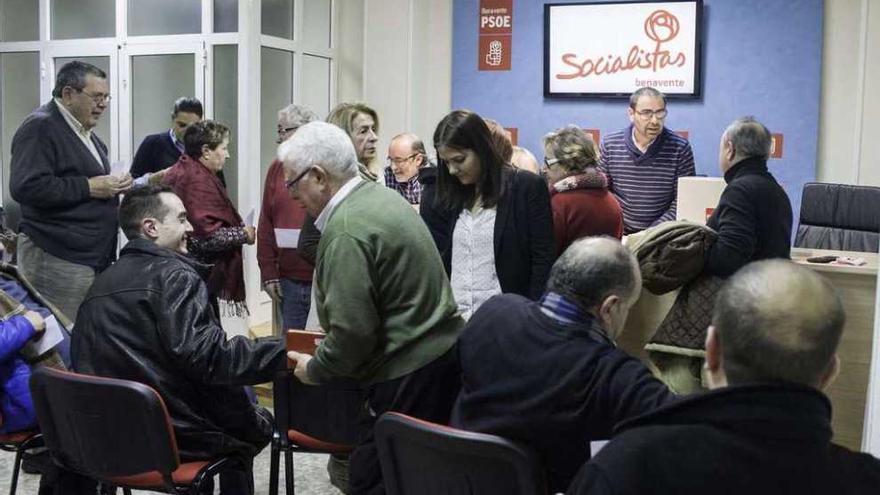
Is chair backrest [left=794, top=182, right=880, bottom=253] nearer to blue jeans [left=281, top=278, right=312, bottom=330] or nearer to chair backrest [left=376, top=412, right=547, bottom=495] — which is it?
blue jeans [left=281, top=278, right=312, bottom=330]

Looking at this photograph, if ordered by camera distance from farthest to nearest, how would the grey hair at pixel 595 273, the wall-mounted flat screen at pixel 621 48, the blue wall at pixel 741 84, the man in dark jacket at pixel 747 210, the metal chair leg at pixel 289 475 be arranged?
the wall-mounted flat screen at pixel 621 48
the blue wall at pixel 741 84
the man in dark jacket at pixel 747 210
the metal chair leg at pixel 289 475
the grey hair at pixel 595 273

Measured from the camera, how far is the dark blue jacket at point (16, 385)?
2752 mm

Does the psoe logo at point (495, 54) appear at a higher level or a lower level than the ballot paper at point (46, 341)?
higher

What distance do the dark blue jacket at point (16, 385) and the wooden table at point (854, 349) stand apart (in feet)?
8.61

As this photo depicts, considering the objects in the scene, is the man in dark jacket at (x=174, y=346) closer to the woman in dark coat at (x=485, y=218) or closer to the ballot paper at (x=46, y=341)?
the ballot paper at (x=46, y=341)

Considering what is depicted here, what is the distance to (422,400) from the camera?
2412 mm

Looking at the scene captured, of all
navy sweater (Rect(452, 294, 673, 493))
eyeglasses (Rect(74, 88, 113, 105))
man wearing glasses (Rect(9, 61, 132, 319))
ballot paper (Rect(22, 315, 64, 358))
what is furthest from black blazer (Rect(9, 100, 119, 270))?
navy sweater (Rect(452, 294, 673, 493))

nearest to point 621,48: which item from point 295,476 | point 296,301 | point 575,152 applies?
point 575,152

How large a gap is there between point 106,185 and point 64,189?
161 mm

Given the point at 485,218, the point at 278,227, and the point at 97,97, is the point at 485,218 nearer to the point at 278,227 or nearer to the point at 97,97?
the point at 278,227

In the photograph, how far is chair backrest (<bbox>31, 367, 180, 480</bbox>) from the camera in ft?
7.81

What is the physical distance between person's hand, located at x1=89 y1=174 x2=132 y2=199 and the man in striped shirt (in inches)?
94.0

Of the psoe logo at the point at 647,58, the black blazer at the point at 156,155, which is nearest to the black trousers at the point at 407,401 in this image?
the black blazer at the point at 156,155

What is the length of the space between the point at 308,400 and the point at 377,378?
17.6 inches
